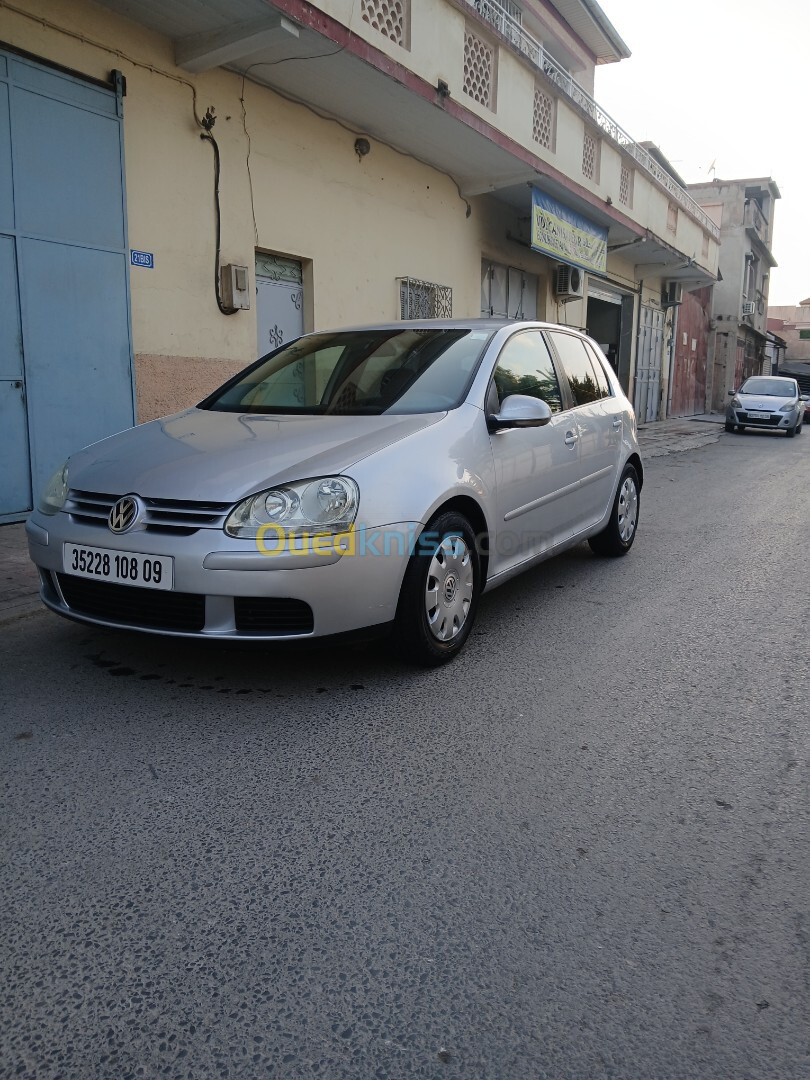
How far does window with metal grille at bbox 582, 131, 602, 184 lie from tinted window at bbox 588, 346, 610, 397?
1005cm

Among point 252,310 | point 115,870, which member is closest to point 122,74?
point 252,310

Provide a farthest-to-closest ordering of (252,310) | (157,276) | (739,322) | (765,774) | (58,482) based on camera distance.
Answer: (739,322)
(252,310)
(157,276)
(58,482)
(765,774)

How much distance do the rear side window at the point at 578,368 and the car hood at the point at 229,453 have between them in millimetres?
1605

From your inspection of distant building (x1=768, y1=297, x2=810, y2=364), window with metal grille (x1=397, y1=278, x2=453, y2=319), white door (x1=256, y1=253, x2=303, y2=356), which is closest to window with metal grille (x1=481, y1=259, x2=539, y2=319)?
window with metal grille (x1=397, y1=278, x2=453, y2=319)

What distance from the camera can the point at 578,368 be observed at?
538 cm

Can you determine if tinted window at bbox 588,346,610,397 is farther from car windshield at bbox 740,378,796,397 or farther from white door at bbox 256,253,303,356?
car windshield at bbox 740,378,796,397

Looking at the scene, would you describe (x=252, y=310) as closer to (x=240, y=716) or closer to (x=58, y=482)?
(x=58, y=482)

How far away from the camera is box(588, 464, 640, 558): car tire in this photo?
5.93 meters

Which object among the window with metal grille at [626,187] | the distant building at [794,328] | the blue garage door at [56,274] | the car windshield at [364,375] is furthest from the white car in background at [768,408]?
the distant building at [794,328]

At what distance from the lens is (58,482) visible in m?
3.82

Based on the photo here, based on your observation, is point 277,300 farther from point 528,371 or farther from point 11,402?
point 528,371

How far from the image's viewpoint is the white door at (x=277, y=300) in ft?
30.9

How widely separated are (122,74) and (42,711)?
20.3 feet

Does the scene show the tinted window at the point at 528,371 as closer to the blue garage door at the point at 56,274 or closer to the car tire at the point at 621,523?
the car tire at the point at 621,523
